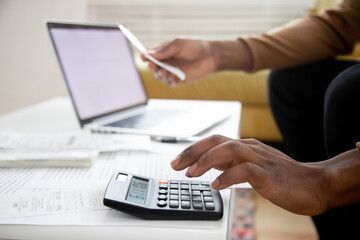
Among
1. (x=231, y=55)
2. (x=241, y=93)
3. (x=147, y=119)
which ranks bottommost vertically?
(x=241, y=93)

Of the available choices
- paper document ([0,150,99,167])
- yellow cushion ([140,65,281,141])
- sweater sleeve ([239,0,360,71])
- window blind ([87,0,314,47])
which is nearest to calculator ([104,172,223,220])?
paper document ([0,150,99,167])

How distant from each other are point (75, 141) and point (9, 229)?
331mm

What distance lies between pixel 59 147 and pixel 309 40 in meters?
0.66

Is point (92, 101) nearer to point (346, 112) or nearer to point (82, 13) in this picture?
point (346, 112)

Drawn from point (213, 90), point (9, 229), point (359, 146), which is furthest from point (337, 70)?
point (213, 90)

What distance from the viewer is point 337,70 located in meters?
0.88

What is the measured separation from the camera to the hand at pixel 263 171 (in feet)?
1.40

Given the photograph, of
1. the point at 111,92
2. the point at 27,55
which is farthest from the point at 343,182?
the point at 27,55

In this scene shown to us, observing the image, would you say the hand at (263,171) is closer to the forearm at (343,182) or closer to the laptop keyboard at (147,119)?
the forearm at (343,182)

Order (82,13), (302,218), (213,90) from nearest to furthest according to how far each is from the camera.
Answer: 1. (302,218)
2. (213,90)
3. (82,13)

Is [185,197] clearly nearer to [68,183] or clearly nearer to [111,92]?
[68,183]

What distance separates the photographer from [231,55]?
3.26 ft

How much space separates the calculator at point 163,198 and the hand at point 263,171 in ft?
0.09

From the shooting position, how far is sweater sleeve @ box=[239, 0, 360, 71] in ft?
3.20
